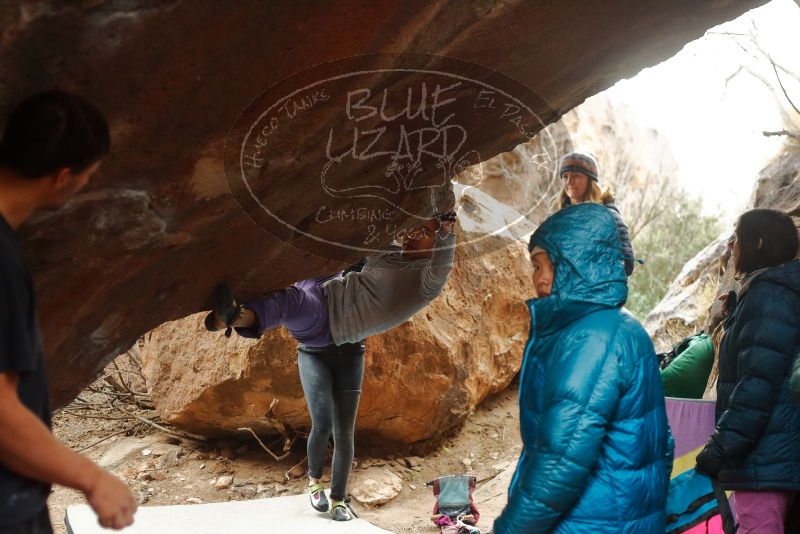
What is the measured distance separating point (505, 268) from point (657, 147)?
19.7 meters

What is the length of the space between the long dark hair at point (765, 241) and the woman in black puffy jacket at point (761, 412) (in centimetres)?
6

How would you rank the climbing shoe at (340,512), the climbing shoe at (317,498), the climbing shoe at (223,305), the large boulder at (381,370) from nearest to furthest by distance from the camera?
the climbing shoe at (223,305) → the climbing shoe at (340,512) → the climbing shoe at (317,498) → the large boulder at (381,370)

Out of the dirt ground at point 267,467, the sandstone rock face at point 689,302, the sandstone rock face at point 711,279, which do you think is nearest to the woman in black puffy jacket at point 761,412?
the dirt ground at point 267,467

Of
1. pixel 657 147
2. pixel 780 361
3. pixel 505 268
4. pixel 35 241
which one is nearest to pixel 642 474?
pixel 780 361

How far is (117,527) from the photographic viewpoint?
1.79 m

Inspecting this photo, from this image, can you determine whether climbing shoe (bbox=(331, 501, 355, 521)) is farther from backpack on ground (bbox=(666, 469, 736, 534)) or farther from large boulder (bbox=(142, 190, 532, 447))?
backpack on ground (bbox=(666, 469, 736, 534))

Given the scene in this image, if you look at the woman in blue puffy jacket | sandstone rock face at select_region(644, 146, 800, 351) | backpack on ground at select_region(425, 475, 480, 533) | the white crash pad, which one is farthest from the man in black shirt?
sandstone rock face at select_region(644, 146, 800, 351)

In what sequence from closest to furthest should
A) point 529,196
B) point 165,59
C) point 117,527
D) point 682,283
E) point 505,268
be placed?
point 117,527 → point 165,59 → point 505,268 → point 682,283 → point 529,196

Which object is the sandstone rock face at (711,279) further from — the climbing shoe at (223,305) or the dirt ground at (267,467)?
the climbing shoe at (223,305)

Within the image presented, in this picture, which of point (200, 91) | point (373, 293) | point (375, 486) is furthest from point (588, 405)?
point (375, 486)

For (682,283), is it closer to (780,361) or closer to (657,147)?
(780,361)

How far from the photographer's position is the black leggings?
494 cm

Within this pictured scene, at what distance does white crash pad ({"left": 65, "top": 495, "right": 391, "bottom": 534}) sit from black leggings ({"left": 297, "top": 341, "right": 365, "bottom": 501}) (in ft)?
0.97

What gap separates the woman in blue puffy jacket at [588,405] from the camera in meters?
2.15
